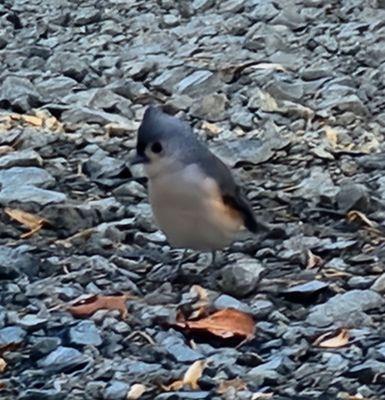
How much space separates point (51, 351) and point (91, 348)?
0.12 metres

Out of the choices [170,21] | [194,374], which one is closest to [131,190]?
[194,374]

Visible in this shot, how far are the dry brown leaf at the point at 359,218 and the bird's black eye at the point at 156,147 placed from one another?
901 mm

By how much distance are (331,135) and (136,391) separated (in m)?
2.66

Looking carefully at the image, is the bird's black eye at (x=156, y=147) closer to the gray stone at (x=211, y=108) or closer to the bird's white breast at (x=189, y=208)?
the bird's white breast at (x=189, y=208)

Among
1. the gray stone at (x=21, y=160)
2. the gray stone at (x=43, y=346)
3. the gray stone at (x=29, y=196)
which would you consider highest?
the gray stone at (x=21, y=160)

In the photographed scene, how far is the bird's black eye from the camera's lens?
5488 mm

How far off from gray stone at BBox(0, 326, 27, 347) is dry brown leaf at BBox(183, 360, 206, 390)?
566 mm

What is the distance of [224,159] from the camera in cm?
679

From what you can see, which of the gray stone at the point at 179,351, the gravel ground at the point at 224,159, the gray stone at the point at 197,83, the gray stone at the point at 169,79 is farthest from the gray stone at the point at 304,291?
the gray stone at the point at 169,79

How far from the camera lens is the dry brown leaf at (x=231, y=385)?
4.63 meters

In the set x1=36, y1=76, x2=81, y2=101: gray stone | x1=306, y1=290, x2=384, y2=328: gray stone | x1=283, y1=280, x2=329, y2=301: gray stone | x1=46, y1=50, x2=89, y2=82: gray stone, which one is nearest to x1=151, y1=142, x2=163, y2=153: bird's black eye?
x1=283, y1=280, x2=329, y2=301: gray stone

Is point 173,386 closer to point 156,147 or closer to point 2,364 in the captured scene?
point 2,364

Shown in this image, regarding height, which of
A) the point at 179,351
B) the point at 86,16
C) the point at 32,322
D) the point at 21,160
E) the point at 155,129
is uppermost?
the point at 155,129

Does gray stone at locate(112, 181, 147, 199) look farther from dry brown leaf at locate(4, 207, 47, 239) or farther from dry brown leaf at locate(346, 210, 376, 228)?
dry brown leaf at locate(346, 210, 376, 228)
